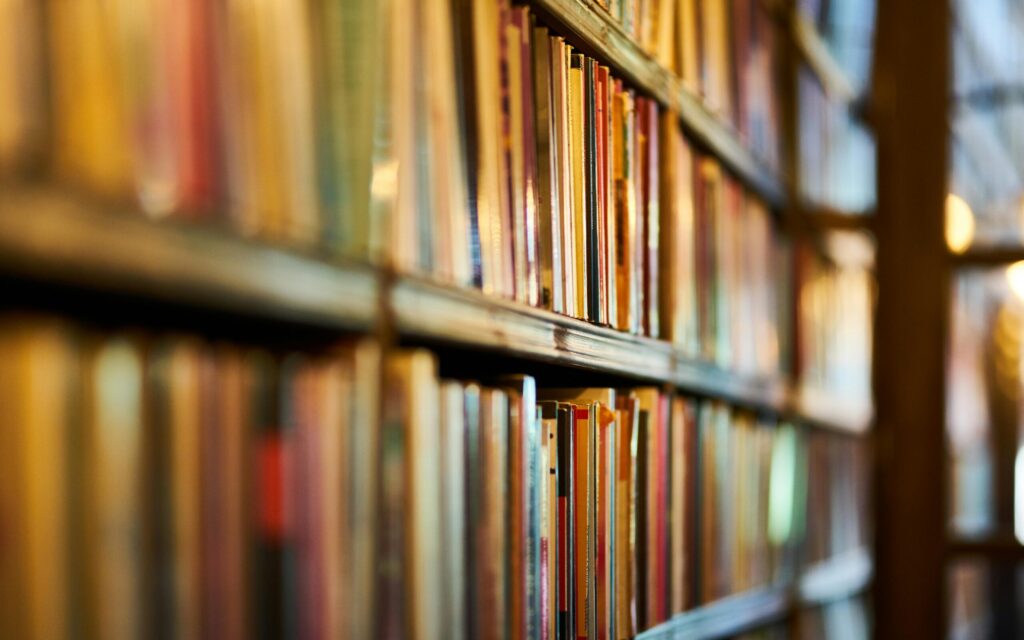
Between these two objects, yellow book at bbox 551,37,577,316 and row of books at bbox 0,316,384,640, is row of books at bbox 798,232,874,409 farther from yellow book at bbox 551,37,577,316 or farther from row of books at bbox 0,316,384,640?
row of books at bbox 0,316,384,640

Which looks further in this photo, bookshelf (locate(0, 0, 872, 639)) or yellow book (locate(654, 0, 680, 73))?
yellow book (locate(654, 0, 680, 73))

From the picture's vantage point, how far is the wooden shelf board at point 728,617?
5.39 feet

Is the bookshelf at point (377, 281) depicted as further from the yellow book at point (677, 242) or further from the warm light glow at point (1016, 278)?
the warm light glow at point (1016, 278)

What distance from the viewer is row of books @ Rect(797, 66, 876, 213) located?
8.52 feet

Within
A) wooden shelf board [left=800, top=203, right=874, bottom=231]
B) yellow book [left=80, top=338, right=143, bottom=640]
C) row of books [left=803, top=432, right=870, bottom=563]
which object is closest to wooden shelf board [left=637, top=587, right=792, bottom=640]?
row of books [left=803, top=432, right=870, bottom=563]

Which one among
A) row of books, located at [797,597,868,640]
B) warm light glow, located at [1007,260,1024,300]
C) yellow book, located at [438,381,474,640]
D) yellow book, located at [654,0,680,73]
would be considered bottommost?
row of books, located at [797,597,868,640]

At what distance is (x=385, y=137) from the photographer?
91 centimetres

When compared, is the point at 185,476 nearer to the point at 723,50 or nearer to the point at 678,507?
the point at 678,507

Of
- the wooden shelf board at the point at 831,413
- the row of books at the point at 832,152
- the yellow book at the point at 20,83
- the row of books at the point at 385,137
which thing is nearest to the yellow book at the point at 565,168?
the row of books at the point at 385,137

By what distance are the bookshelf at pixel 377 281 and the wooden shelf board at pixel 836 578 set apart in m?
0.30

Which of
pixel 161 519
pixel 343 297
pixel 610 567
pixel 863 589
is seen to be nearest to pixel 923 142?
pixel 863 589

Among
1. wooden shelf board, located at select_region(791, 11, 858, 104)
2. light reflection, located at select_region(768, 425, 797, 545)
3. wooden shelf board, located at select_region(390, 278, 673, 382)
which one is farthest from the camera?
wooden shelf board, located at select_region(791, 11, 858, 104)

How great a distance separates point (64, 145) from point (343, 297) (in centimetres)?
26

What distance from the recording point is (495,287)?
43.9 inches
